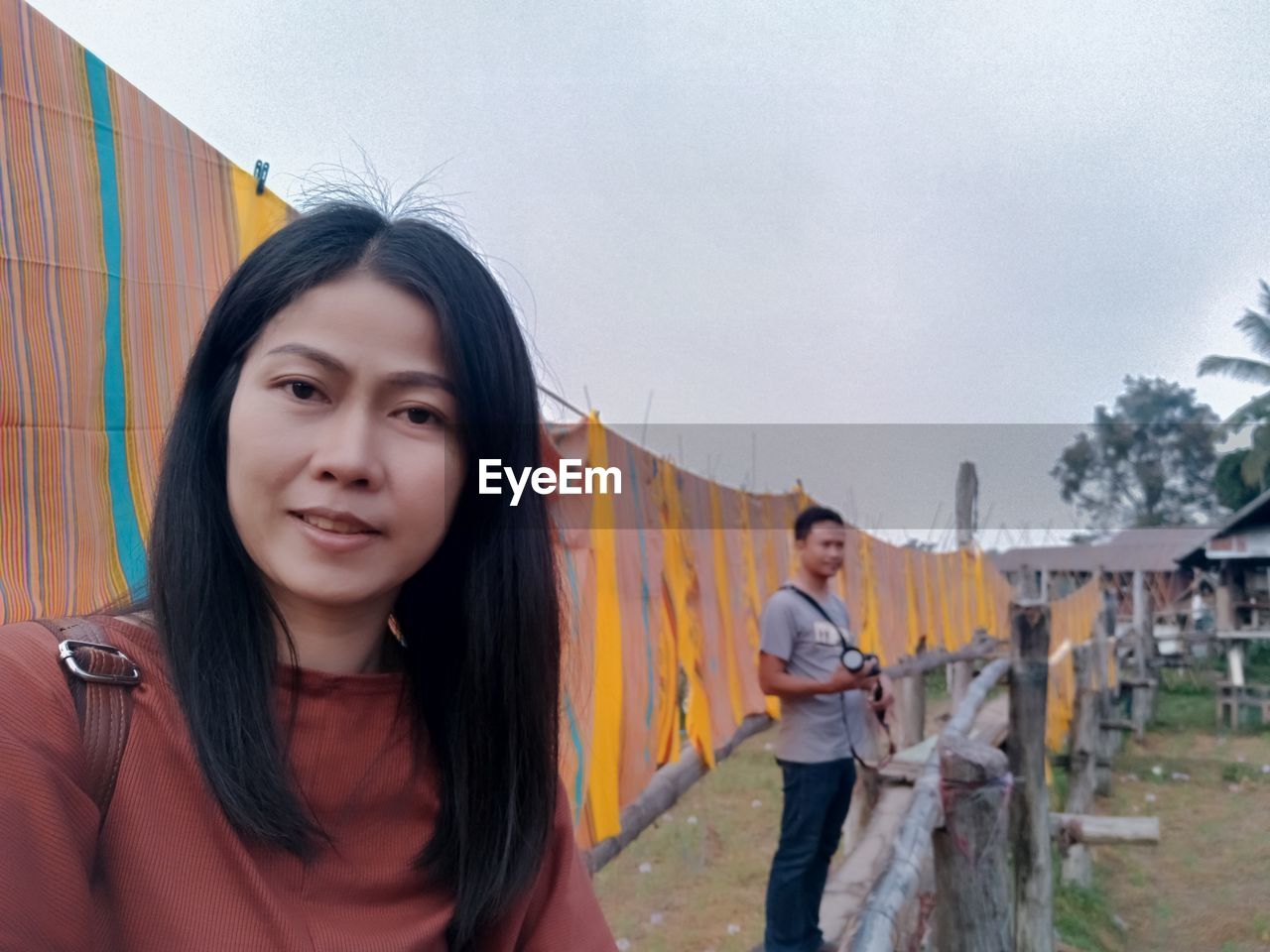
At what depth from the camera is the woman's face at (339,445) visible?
890 mm

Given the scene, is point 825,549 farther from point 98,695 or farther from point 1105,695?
point 1105,695

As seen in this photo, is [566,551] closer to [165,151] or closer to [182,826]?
[165,151]

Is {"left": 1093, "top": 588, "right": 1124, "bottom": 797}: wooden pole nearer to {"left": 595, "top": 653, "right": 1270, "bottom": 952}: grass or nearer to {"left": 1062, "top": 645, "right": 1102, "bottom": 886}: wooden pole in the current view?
{"left": 595, "top": 653, "right": 1270, "bottom": 952}: grass

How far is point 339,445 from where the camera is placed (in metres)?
0.89

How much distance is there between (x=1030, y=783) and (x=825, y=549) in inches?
89.0

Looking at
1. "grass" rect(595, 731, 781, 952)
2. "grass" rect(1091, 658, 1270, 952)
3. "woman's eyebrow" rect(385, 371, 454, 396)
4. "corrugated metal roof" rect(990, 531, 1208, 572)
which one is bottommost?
"grass" rect(1091, 658, 1270, 952)

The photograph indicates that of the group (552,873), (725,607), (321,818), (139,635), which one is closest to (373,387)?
(139,635)

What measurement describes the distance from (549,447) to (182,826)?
156 cm

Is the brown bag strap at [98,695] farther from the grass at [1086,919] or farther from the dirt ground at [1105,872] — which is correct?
the grass at [1086,919]

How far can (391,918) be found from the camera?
0.89 meters

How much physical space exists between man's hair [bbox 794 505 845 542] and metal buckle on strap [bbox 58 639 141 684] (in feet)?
9.86

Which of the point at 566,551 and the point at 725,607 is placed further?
the point at 725,607

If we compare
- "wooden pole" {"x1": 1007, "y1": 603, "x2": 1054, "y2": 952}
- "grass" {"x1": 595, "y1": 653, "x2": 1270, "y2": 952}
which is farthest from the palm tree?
"wooden pole" {"x1": 1007, "y1": 603, "x2": 1054, "y2": 952}

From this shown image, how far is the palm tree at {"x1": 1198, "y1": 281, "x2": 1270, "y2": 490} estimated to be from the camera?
16.4m
